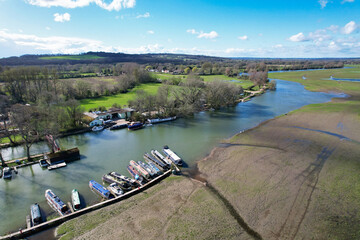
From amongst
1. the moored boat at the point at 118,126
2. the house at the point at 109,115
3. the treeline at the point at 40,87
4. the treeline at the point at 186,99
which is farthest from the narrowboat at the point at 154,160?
the treeline at the point at 40,87

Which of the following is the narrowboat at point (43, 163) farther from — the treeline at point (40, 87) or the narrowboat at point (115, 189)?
the treeline at point (40, 87)

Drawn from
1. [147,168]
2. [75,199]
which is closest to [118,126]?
→ [147,168]

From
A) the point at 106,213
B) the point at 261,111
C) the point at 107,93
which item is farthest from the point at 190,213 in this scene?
the point at 107,93

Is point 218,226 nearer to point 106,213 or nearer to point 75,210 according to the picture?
point 106,213

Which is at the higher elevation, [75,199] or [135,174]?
[135,174]

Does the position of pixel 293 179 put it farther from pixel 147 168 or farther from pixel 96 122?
pixel 96 122

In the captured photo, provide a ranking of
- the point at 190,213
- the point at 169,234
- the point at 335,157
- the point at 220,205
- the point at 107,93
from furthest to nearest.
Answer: the point at 107,93
the point at 335,157
the point at 220,205
the point at 190,213
the point at 169,234
